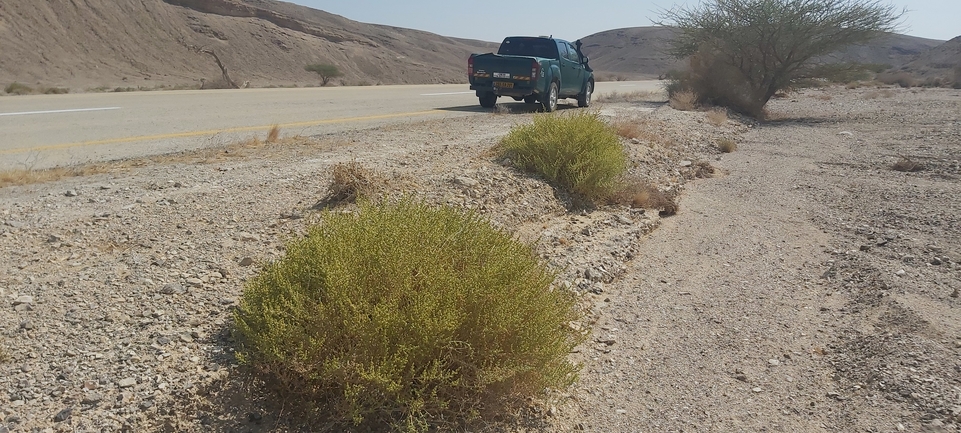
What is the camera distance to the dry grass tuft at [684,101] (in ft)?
63.2

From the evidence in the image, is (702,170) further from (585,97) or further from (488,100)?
(585,97)

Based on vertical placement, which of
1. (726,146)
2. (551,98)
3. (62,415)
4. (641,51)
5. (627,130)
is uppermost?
(641,51)

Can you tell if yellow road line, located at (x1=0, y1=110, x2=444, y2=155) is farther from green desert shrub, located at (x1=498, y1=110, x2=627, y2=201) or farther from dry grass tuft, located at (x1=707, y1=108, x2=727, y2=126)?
dry grass tuft, located at (x1=707, y1=108, x2=727, y2=126)

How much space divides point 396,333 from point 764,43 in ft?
69.4

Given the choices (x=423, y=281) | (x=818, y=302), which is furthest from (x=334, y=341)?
(x=818, y=302)

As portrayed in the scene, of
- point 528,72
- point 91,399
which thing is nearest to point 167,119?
point 528,72

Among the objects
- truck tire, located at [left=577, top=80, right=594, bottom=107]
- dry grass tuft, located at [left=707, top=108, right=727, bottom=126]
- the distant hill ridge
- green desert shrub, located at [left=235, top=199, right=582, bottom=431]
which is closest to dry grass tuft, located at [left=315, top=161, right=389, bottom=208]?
green desert shrub, located at [left=235, top=199, right=582, bottom=431]

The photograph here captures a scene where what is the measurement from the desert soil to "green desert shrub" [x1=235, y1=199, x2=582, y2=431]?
0.24 meters

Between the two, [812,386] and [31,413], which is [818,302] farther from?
[31,413]

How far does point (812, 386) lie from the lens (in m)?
4.14

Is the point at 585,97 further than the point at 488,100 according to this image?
Yes

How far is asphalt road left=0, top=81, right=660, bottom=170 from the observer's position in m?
8.91

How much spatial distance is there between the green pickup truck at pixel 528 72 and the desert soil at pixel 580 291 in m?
5.98

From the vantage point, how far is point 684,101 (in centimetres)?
1970
